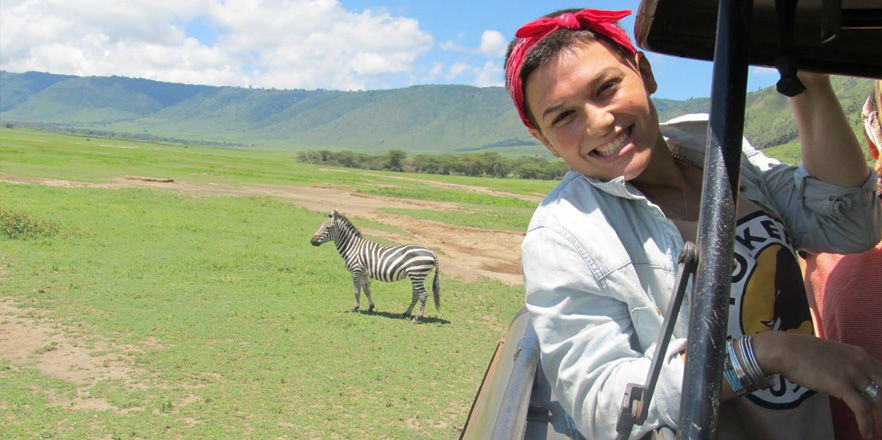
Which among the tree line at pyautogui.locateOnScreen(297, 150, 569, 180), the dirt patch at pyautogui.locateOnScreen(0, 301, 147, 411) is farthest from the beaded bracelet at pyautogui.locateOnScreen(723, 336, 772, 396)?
the tree line at pyautogui.locateOnScreen(297, 150, 569, 180)

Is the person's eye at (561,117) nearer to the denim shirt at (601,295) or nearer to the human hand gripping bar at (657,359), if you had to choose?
the denim shirt at (601,295)

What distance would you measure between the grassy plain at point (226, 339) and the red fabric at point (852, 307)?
4101 mm

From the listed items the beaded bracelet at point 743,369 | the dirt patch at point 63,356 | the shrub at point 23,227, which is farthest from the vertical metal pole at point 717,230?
the shrub at point 23,227

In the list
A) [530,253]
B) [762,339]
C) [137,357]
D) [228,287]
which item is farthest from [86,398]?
[762,339]

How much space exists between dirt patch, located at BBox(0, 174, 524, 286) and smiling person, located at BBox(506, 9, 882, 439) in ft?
34.9

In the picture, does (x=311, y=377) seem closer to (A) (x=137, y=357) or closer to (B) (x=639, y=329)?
(A) (x=137, y=357)

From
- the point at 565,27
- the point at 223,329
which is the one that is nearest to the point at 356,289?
the point at 223,329

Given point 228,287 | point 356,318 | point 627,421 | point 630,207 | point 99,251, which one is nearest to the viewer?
point 627,421

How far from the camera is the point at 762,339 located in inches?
42.5

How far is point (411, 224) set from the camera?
1894cm

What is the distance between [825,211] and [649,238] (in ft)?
1.53

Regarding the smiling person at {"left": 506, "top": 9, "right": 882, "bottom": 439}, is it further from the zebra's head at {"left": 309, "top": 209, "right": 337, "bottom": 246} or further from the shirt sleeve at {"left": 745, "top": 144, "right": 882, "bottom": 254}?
the zebra's head at {"left": 309, "top": 209, "right": 337, "bottom": 246}

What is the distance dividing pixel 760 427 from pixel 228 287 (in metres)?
9.27

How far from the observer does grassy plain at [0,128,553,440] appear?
5578 millimetres
